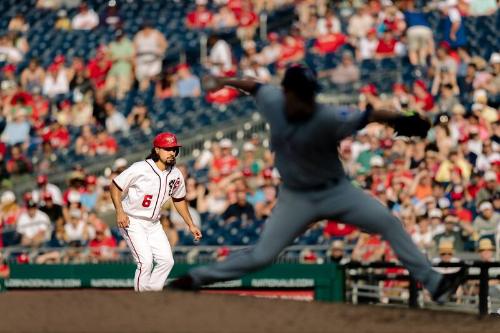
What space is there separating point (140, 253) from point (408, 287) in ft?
12.6

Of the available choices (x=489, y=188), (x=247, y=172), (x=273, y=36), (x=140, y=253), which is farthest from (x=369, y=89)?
(x=140, y=253)

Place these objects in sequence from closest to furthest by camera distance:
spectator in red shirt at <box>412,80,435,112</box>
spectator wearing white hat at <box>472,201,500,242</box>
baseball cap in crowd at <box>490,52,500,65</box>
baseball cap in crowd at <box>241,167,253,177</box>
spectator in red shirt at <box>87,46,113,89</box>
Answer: spectator wearing white hat at <box>472,201,500,242</box>
baseball cap in crowd at <box>241,167,253,177</box>
spectator in red shirt at <box>412,80,435,112</box>
baseball cap in crowd at <box>490,52,500,65</box>
spectator in red shirt at <box>87,46,113,89</box>

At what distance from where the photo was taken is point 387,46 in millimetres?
20312

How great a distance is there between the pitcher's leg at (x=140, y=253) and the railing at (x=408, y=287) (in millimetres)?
2885

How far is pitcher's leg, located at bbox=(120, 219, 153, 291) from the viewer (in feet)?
35.9

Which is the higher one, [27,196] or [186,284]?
[186,284]

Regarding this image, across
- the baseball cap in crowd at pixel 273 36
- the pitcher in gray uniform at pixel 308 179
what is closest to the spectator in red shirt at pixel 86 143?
the baseball cap in crowd at pixel 273 36

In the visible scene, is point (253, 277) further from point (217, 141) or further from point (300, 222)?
point (300, 222)

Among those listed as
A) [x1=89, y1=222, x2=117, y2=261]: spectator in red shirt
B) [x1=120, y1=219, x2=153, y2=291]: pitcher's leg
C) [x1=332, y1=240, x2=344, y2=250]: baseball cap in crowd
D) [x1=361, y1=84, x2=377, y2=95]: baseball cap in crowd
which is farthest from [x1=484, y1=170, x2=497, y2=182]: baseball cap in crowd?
[x1=120, y1=219, x2=153, y2=291]: pitcher's leg

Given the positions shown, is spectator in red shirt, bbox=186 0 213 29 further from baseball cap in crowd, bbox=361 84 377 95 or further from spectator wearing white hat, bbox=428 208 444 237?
spectator wearing white hat, bbox=428 208 444 237

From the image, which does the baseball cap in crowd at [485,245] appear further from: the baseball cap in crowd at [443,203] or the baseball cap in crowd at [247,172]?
the baseball cap in crowd at [247,172]

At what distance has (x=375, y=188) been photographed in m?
16.1

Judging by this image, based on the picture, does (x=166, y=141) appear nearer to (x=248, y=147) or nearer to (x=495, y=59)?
(x=248, y=147)

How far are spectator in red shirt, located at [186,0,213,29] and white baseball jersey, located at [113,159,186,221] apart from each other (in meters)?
12.8
